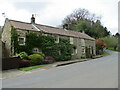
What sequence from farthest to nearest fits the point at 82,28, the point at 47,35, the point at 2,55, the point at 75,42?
the point at 82,28 < the point at 75,42 < the point at 47,35 < the point at 2,55

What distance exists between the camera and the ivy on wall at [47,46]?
67.1 feet

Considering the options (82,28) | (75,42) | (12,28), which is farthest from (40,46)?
(82,28)

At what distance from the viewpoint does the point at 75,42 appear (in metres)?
29.3

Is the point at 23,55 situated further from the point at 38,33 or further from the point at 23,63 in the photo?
the point at 38,33

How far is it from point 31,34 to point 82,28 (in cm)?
2664

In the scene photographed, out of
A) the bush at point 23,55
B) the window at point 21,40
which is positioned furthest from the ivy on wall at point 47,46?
the bush at point 23,55

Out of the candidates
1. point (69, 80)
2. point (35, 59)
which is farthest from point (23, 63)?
point (69, 80)

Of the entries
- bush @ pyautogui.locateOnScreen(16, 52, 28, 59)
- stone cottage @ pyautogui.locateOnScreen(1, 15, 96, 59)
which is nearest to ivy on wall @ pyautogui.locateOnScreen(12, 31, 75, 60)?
stone cottage @ pyautogui.locateOnScreen(1, 15, 96, 59)

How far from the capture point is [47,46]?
76.0 feet

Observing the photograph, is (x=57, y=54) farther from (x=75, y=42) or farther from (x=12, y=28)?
(x=12, y=28)

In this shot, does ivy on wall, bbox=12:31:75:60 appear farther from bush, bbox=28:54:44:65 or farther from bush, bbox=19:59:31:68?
bush, bbox=19:59:31:68

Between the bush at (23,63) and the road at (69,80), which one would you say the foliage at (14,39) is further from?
the road at (69,80)

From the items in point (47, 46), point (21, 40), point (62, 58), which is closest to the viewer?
point (21, 40)

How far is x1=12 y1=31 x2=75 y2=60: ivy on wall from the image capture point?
20453 mm
